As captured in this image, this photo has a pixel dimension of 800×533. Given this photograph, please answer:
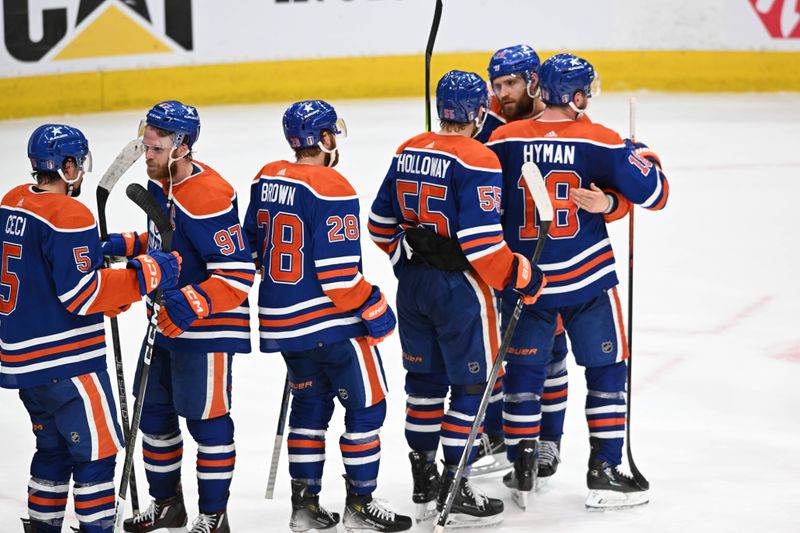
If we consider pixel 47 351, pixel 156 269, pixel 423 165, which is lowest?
pixel 47 351

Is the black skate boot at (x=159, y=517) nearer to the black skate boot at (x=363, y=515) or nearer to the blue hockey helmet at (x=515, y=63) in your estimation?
the black skate boot at (x=363, y=515)

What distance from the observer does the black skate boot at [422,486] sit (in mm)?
3791

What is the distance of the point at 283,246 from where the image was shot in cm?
345

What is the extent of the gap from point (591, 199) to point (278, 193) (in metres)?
0.93

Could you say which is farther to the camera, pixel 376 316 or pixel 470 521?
pixel 470 521

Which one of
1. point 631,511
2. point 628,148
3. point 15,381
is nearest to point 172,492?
point 15,381

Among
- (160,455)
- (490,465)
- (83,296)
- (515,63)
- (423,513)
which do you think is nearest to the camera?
(83,296)

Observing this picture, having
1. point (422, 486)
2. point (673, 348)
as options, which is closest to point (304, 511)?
point (422, 486)

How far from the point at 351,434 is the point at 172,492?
0.56 meters

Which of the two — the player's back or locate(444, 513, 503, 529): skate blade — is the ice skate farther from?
the player's back

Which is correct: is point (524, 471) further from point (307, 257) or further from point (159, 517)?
point (159, 517)

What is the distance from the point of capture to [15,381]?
3.23 meters

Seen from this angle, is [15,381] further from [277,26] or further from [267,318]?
[277,26]

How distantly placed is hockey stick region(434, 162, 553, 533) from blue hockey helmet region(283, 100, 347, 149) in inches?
22.0
